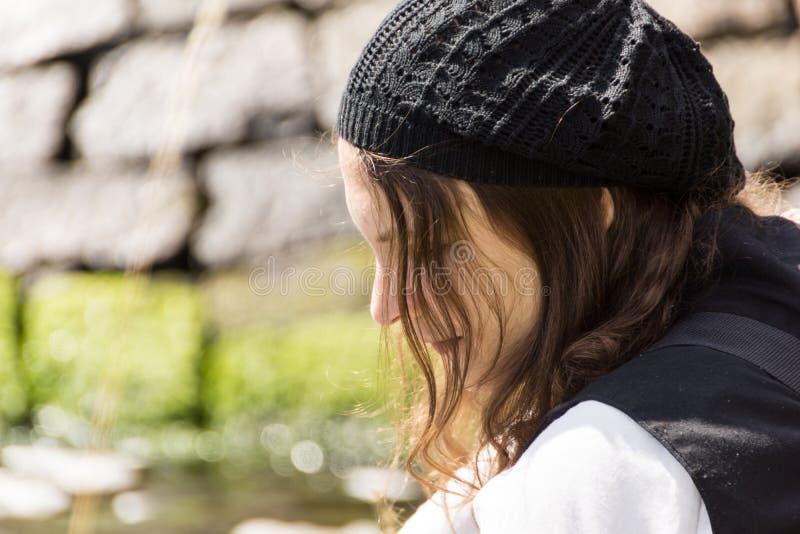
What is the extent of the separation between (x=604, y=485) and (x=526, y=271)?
337 mm

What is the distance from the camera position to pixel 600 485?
0.77m

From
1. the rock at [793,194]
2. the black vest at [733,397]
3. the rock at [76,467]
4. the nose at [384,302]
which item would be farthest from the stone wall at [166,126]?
the black vest at [733,397]

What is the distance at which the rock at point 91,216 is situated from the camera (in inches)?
152

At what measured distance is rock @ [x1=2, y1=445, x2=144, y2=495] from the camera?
3.30 metres

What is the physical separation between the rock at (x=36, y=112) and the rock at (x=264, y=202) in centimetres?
79

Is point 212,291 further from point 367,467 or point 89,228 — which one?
point 367,467

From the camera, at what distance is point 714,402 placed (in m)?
0.81

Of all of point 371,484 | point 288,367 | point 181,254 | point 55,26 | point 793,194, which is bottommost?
point 371,484

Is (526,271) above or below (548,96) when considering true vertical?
below

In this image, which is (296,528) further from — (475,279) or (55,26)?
(55,26)

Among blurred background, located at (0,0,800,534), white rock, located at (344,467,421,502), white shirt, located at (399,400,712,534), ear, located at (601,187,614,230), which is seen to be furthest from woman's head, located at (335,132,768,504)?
blurred background, located at (0,0,800,534)

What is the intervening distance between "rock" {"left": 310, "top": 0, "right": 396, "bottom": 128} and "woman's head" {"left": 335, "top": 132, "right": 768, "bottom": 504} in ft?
8.73

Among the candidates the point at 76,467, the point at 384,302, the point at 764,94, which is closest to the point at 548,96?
the point at 384,302

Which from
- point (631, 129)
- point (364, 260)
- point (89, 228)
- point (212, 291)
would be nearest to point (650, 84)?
point (631, 129)
